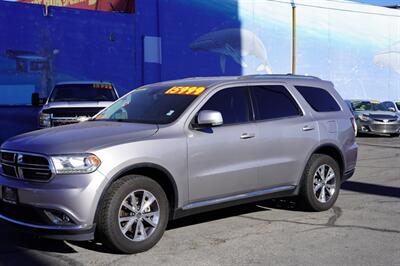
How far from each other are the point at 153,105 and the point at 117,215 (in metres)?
1.68

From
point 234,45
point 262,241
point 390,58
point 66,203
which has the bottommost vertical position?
point 262,241

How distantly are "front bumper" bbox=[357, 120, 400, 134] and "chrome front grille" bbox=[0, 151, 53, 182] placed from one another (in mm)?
16994

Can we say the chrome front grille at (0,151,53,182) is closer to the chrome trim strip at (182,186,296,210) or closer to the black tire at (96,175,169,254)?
the black tire at (96,175,169,254)

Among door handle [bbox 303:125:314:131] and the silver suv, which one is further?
door handle [bbox 303:125:314:131]

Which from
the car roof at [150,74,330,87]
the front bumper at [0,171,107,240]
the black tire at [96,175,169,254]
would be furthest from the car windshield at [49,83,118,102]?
the front bumper at [0,171,107,240]

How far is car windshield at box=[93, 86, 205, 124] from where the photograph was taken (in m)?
5.96

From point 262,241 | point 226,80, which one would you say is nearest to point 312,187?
point 262,241

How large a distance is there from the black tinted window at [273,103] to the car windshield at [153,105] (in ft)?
2.68

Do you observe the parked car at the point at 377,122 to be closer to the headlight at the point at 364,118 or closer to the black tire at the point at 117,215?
the headlight at the point at 364,118

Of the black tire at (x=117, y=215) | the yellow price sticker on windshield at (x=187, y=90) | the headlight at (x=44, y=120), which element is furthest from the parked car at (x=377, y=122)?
the black tire at (x=117, y=215)

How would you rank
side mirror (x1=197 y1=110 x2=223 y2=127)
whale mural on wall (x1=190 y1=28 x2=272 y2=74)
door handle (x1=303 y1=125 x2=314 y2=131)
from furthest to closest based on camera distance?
whale mural on wall (x1=190 y1=28 x2=272 y2=74) → door handle (x1=303 y1=125 x2=314 y2=131) → side mirror (x1=197 y1=110 x2=223 y2=127)

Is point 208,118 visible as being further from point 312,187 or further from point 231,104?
point 312,187

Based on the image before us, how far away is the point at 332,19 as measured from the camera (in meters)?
34.3

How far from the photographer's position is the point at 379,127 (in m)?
20.0
